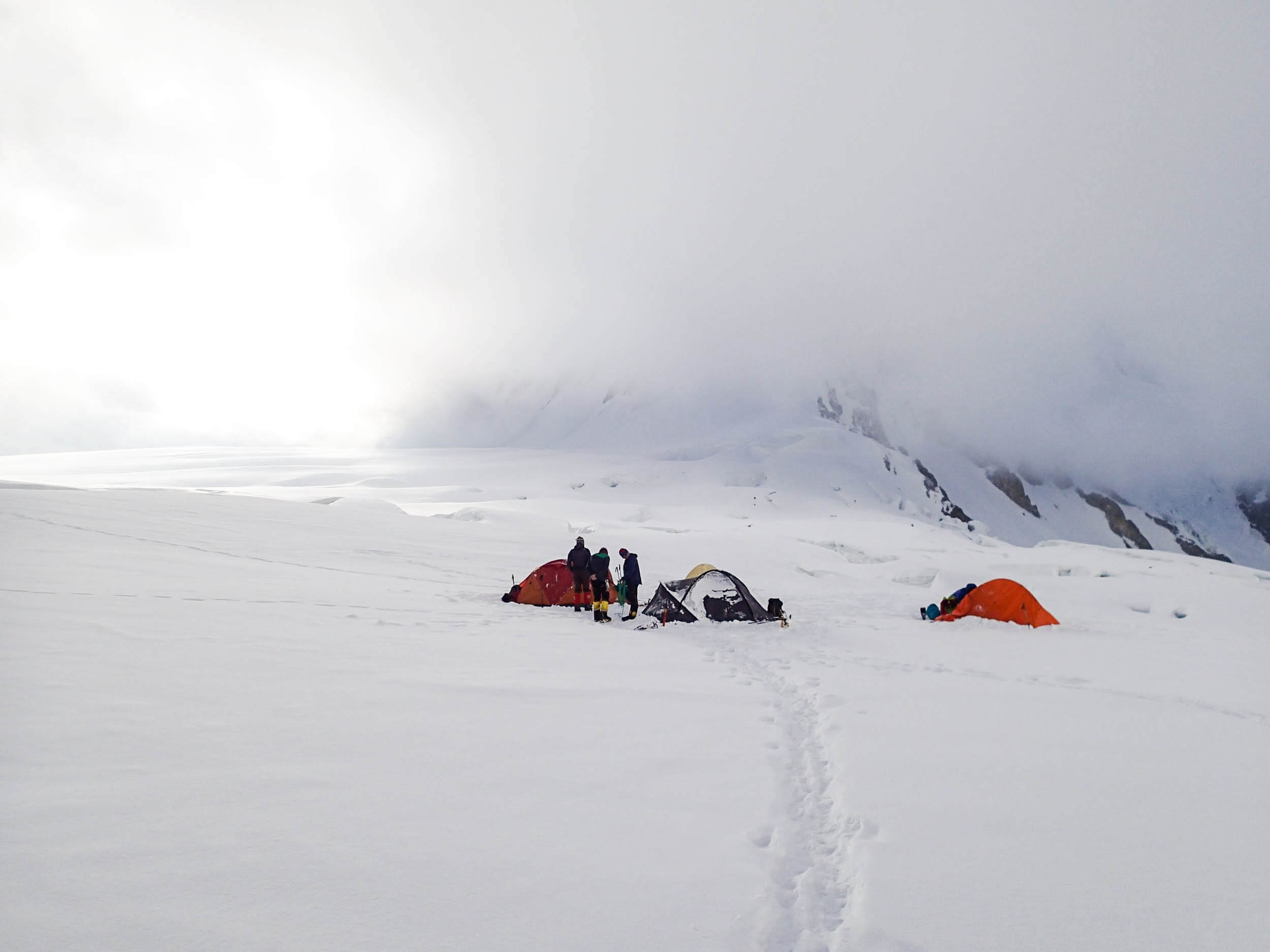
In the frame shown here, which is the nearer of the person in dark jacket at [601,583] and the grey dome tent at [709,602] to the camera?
the person in dark jacket at [601,583]

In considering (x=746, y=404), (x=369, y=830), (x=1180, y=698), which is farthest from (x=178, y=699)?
(x=746, y=404)

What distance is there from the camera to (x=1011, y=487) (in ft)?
635

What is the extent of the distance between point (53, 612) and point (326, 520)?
1264cm

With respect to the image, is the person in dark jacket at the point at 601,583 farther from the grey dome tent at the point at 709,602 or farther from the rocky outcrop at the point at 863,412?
the rocky outcrop at the point at 863,412

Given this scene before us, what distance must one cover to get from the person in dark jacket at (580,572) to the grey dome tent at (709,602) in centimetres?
136

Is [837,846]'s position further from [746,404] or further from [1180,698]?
[746,404]

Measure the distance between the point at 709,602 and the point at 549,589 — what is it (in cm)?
345

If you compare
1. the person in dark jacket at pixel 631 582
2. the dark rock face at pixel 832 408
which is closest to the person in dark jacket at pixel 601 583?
the person in dark jacket at pixel 631 582

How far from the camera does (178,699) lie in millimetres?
4758

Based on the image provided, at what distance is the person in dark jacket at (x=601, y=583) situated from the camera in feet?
38.1

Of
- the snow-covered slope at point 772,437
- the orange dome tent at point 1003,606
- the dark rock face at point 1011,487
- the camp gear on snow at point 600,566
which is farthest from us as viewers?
the dark rock face at point 1011,487

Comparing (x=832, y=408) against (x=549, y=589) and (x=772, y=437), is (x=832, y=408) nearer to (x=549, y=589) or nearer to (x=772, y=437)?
(x=772, y=437)

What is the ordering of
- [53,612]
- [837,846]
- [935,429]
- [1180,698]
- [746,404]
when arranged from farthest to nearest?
[935,429] → [746,404] → [1180,698] → [53,612] → [837,846]

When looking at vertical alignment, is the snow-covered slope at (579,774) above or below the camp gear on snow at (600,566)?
below
